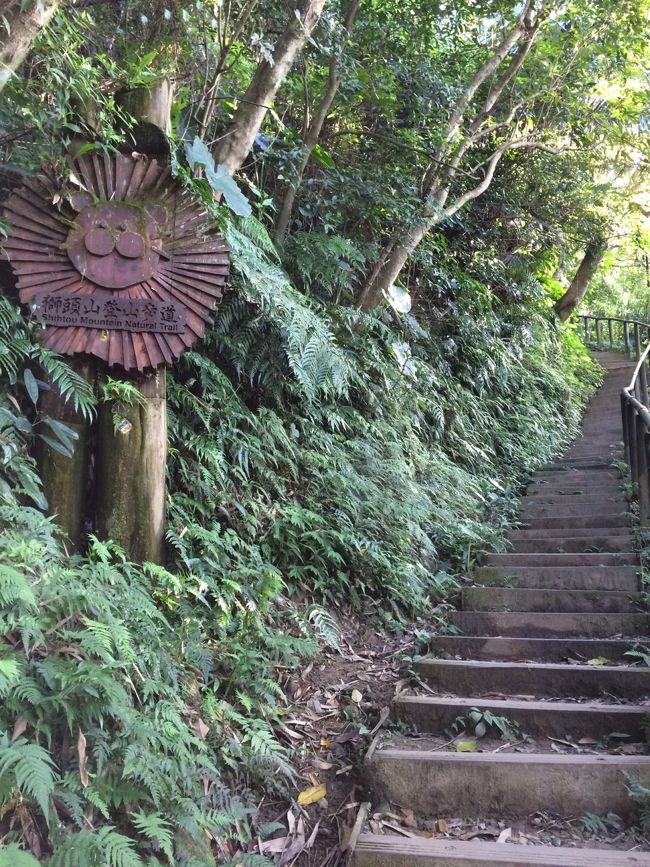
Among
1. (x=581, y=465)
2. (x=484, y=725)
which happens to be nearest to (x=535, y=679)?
(x=484, y=725)

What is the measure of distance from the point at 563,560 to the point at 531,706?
2014 mm

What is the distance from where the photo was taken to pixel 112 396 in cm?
305

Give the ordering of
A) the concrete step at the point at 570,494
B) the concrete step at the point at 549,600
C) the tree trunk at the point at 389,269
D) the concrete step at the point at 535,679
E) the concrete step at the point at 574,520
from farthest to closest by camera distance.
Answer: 1. the concrete step at the point at 570,494
2. the tree trunk at the point at 389,269
3. the concrete step at the point at 574,520
4. the concrete step at the point at 549,600
5. the concrete step at the point at 535,679

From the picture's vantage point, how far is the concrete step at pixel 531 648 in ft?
12.3

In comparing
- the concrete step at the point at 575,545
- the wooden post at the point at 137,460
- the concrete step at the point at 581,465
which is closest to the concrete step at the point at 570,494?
the concrete step at the point at 581,465

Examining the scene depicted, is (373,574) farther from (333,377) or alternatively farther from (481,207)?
(481,207)

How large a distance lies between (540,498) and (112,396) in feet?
17.1

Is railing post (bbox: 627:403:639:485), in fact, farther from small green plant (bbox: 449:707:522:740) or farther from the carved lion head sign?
the carved lion head sign

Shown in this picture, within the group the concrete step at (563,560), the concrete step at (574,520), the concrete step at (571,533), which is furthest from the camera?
the concrete step at (574,520)

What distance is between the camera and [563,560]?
5.00 meters

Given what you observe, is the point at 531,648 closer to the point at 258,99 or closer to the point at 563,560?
the point at 563,560

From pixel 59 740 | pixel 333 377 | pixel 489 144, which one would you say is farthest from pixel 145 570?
pixel 489 144

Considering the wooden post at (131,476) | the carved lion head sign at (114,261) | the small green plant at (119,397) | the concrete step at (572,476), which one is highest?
the carved lion head sign at (114,261)

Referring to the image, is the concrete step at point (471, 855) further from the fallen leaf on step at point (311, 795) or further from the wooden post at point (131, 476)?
the wooden post at point (131, 476)
